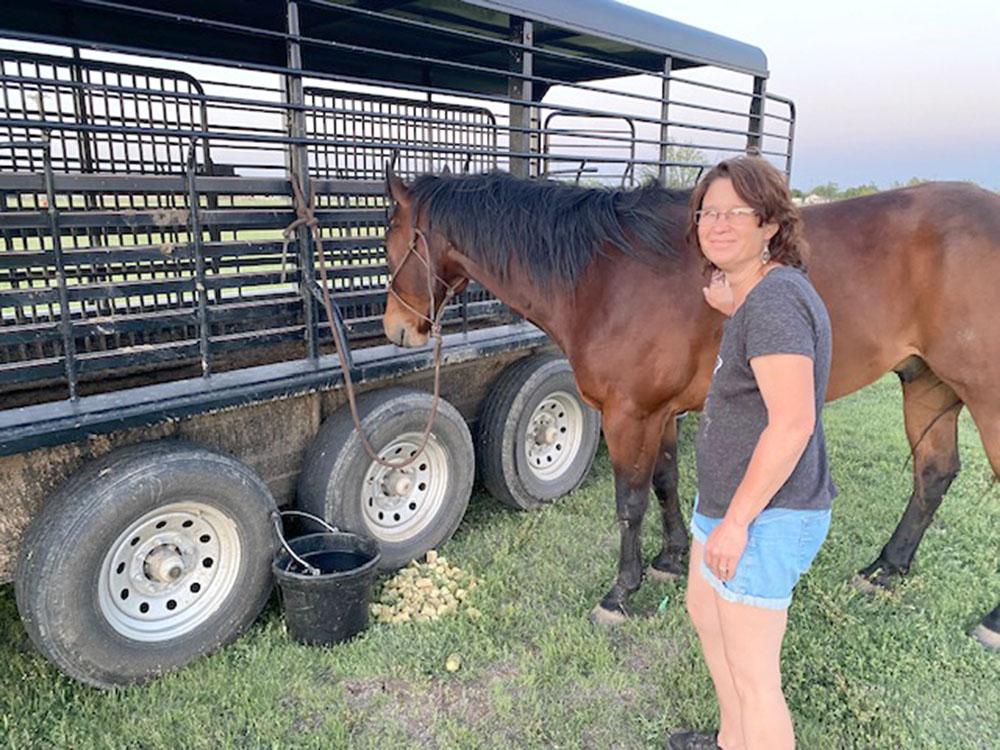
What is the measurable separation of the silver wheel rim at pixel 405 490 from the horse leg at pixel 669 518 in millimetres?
1064

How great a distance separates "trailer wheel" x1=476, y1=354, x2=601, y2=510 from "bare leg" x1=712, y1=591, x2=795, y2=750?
86.9 inches

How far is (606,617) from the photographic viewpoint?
115 inches

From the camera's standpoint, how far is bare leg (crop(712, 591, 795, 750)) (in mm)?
1619

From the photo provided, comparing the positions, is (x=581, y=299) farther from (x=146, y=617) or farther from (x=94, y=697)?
(x=94, y=697)

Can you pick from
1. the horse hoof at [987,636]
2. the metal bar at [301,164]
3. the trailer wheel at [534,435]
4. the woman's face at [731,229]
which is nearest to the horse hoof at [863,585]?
the horse hoof at [987,636]

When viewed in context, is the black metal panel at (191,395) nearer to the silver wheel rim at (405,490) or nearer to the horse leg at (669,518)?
the silver wheel rim at (405,490)

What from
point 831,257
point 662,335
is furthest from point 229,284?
point 831,257

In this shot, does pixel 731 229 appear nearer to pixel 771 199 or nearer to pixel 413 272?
pixel 771 199

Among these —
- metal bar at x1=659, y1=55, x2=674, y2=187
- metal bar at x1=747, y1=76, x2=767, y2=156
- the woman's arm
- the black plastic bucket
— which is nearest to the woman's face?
the woman's arm

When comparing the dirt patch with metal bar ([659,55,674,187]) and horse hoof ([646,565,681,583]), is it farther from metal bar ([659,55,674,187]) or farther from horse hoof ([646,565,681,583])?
metal bar ([659,55,674,187])

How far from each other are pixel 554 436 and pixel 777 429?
2.78 meters

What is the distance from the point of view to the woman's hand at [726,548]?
1.50 m

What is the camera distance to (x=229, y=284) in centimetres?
281

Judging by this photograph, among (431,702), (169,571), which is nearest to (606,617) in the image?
(431,702)
